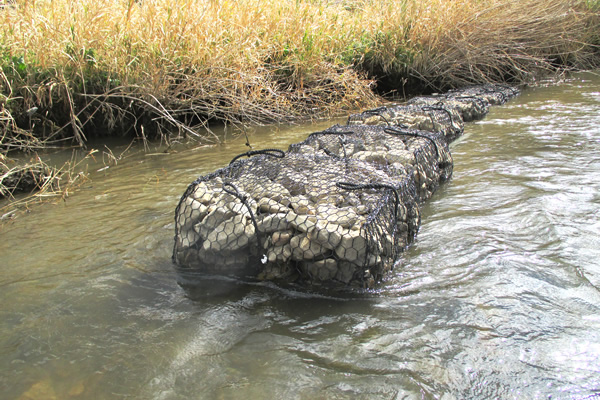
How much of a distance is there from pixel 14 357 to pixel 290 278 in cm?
141

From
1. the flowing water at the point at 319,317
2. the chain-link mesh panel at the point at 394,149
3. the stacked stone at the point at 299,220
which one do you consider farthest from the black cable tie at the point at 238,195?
the chain-link mesh panel at the point at 394,149

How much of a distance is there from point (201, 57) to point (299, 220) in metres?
4.21

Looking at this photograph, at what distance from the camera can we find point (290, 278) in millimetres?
2676

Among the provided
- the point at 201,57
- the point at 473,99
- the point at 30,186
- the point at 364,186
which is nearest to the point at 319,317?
the point at 364,186

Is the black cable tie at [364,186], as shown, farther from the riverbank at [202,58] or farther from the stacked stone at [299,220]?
the riverbank at [202,58]

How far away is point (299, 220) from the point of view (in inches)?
103

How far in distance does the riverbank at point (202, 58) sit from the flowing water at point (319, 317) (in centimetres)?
225

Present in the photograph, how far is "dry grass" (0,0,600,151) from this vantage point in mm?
5508

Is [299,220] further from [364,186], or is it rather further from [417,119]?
[417,119]

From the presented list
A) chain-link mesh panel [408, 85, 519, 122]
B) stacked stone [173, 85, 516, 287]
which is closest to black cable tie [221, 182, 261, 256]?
stacked stone [173, 85, 516, 287]

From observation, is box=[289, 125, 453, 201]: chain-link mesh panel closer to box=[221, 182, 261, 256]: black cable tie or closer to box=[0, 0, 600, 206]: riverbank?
box=[221, 182, 261, 256]: black cable tie

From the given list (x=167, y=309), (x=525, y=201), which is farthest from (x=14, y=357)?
(x=525, y=201)

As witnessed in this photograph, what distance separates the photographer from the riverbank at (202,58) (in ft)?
18.1

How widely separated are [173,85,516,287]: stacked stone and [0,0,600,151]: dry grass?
8.34 ft
